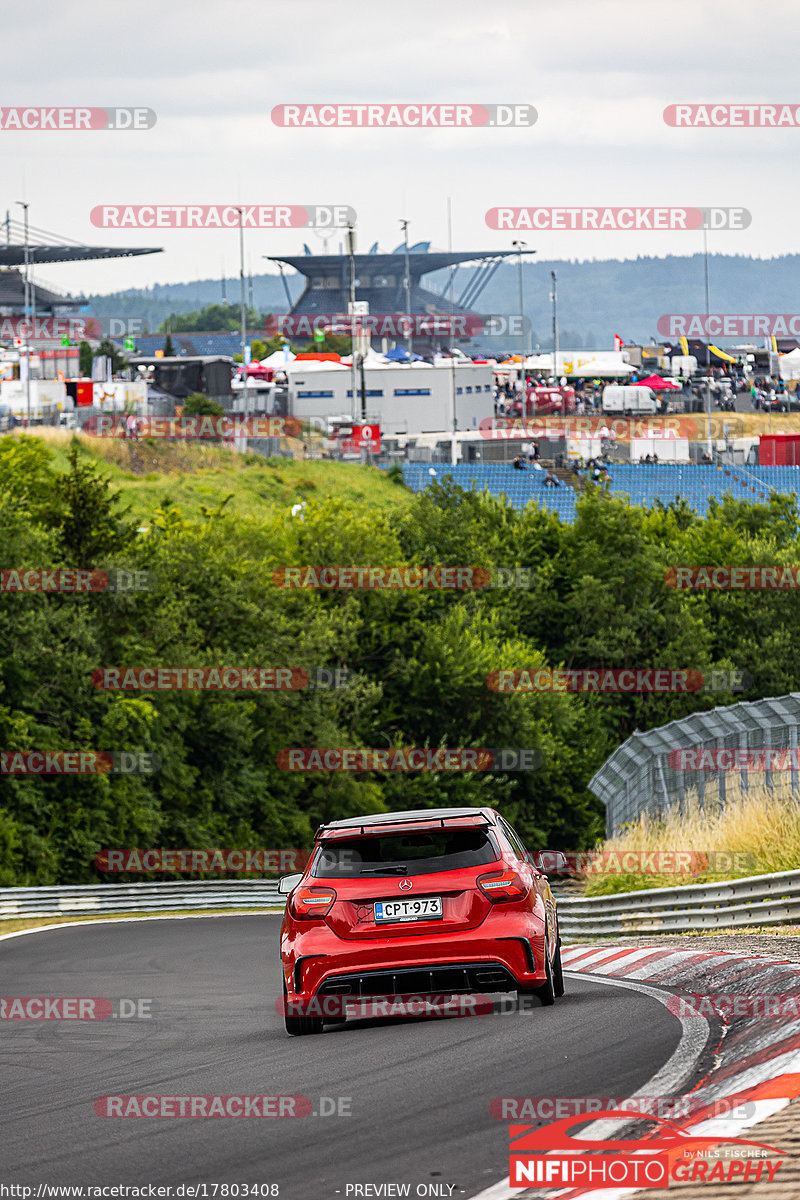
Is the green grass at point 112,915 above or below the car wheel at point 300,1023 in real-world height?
below

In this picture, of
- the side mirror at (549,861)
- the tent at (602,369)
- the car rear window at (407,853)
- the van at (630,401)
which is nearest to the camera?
the car rear window at (407,853)

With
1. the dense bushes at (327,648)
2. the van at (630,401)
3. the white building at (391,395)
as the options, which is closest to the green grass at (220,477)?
the dense bushes at (327,648)

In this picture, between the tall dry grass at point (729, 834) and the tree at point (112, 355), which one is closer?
the tall dry grass at point (729, 834)

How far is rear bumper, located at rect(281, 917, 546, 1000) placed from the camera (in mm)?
8891

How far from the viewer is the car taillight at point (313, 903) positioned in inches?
358

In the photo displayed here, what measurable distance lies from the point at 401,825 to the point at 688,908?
24.0 feet

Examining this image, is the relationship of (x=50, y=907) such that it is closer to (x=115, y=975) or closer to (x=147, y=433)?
(x=115, y=975)

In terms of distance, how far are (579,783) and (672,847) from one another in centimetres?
3251

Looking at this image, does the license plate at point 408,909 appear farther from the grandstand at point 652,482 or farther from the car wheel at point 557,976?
the grandstand at point 652,482

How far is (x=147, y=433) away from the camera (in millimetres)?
81812

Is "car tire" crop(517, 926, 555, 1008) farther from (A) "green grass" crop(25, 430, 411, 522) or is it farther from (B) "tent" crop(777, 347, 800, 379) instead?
(B) "tent" crop(777, 347, 800, 379)

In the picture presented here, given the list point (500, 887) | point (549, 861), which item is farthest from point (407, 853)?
point (549, 861)

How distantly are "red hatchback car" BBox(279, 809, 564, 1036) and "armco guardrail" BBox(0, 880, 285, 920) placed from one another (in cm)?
1861

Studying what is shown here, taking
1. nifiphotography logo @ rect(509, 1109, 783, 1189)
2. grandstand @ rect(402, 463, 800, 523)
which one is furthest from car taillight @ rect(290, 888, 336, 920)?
grandstand @ rect(402, 463, 800, 523)
